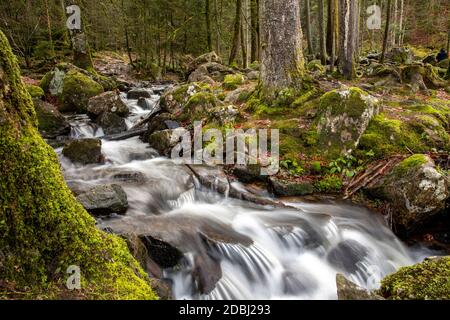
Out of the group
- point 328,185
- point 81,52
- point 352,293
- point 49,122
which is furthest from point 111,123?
point 352,293

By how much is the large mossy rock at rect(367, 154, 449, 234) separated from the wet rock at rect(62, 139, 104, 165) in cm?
650

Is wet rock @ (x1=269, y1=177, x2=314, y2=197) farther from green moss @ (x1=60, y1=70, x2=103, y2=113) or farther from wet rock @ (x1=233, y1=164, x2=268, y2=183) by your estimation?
green moss @ (x1=60, y1=70, x2=103, y2=113)

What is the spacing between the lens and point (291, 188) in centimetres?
708

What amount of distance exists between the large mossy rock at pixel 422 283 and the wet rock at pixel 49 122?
1020 cm

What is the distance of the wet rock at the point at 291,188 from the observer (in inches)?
278

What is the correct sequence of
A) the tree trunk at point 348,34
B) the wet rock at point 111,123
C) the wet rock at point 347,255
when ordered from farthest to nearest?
the tree trunk at point 348,34, the wet rock at point 111,123, the wet rock at point 347,255

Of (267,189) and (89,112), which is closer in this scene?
(267,189)

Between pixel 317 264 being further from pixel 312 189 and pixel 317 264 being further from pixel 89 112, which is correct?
pixel 89 112

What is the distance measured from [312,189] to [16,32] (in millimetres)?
20518

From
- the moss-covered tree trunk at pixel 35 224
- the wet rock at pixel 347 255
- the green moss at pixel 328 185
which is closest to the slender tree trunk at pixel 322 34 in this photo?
the green moss at pixel 328 185

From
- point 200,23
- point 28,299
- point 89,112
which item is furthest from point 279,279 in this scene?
point 200,23

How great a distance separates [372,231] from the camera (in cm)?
634

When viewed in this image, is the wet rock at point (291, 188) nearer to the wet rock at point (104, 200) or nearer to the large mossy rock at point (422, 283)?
the wet rock at point (104, 200)

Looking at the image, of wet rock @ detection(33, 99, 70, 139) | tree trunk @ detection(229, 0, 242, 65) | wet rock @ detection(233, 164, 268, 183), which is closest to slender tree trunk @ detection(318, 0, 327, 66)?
tree trunk @ detection(229, 0, 242, 65)
